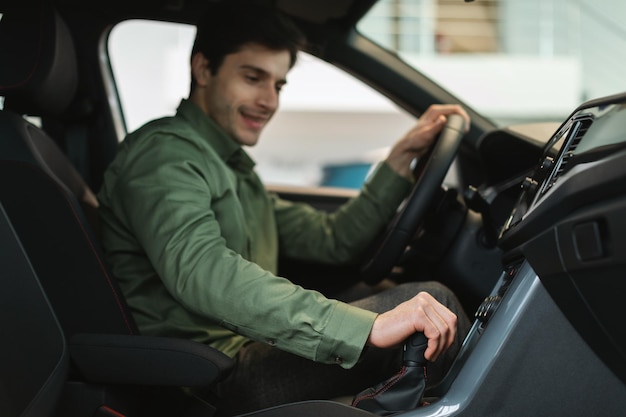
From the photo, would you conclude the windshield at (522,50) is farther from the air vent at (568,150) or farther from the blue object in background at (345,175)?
the air vent at (568,150)

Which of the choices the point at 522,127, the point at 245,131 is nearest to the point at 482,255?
the point at 522,127

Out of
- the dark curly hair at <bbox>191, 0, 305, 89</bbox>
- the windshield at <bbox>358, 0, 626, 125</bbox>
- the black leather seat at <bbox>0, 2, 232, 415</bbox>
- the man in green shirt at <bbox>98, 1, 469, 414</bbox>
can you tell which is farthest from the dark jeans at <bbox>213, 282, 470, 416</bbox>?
the windshield at <bbox>358, 0, 626, 125</bbox>

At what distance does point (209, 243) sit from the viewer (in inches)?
49.7

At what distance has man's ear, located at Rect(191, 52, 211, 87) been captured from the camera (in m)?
1.64

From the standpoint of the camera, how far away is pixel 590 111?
42.7 inches

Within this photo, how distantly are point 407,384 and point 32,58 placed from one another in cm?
87

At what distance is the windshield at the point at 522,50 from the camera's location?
18.4 feet

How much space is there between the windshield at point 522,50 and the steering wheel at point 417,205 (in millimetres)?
3206

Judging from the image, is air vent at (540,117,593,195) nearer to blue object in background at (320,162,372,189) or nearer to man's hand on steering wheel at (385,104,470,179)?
man's hand on steering wheel at (385,104,470,179)

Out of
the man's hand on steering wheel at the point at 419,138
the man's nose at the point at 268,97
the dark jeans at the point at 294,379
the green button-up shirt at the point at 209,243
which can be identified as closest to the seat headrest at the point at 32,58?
the green button-up shirt at the point at 209,243

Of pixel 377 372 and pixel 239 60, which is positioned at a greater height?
pixel 239 60

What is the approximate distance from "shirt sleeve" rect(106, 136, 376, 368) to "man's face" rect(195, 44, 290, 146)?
0.23 m

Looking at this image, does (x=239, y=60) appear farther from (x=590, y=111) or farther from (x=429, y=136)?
(x=590, y=111)

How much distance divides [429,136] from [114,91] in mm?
943
